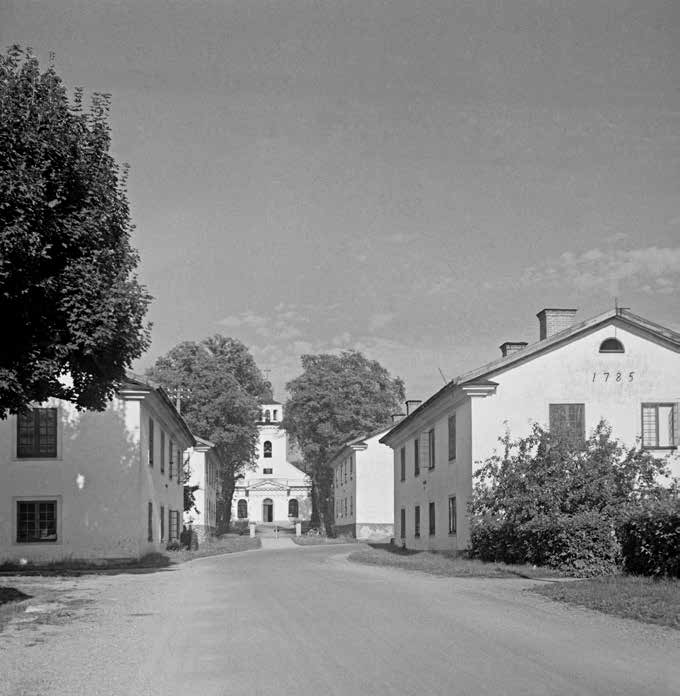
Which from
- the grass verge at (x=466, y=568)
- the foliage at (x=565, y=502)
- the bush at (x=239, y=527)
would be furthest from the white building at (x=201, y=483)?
the foliage at (x=565, y=502)

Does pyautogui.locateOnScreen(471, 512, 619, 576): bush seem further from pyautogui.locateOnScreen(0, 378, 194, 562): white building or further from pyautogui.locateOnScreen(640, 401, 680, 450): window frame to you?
pyautogui.locateOnScreen(0, 378, 194, 562): white building

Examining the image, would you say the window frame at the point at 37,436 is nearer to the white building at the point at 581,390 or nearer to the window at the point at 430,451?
the white building at the point at 581,390

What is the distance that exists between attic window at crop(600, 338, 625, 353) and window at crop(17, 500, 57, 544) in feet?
59.2

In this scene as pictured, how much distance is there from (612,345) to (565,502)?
800cm

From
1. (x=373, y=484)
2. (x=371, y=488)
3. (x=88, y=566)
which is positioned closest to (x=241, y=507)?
(x=371, y=488)

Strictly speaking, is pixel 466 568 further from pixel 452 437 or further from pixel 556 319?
pixel 556 319

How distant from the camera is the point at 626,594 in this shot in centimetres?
1457

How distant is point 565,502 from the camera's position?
929 inches

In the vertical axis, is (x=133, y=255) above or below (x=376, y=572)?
above

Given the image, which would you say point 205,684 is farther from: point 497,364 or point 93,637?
point 497,364

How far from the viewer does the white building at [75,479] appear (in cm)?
3047

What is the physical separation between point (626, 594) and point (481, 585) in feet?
16.5

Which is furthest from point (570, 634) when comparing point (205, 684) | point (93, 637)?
point (93, 637)

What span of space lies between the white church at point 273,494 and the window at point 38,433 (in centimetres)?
6549
